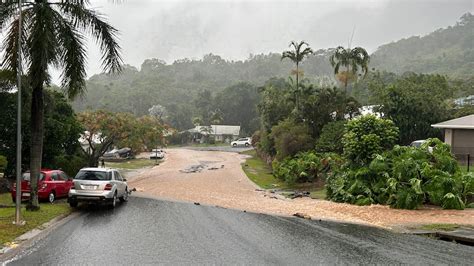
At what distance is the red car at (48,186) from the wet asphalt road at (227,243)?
5.00 m

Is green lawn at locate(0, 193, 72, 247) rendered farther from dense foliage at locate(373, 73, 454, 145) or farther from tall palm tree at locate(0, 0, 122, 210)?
dense foliage at locate(373, 73, 454, 145)

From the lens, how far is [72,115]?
35812 mm

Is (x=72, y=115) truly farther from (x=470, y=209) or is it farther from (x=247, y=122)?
(x=247, y=122)

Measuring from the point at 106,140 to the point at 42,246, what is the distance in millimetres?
29078

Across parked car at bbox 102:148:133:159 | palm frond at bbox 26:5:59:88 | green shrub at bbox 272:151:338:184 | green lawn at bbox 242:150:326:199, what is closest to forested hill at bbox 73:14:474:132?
parked car at bbox 102:148:133:159

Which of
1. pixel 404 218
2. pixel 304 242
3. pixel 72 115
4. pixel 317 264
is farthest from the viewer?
pixel 72 115

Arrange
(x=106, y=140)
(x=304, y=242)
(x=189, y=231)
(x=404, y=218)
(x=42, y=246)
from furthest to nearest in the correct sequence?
Result: (x=106, y=140), (x=404, y=218), (x=189, y=231), (x=304, y=242), (x=42, y=246)

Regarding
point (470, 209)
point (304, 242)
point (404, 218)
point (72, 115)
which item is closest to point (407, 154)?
point (470, 209)

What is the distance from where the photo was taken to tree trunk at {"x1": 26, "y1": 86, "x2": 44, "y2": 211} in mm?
18016

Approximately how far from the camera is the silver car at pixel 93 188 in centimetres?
2023

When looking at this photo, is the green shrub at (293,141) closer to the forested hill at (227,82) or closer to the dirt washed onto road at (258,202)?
the dirt washed onto road at (258,202)

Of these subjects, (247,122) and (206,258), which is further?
(247,122)

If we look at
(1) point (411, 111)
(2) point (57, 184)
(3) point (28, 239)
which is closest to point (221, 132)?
(1) point (411, 111)

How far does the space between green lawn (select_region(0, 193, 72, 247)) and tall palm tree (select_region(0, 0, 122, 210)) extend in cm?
73
